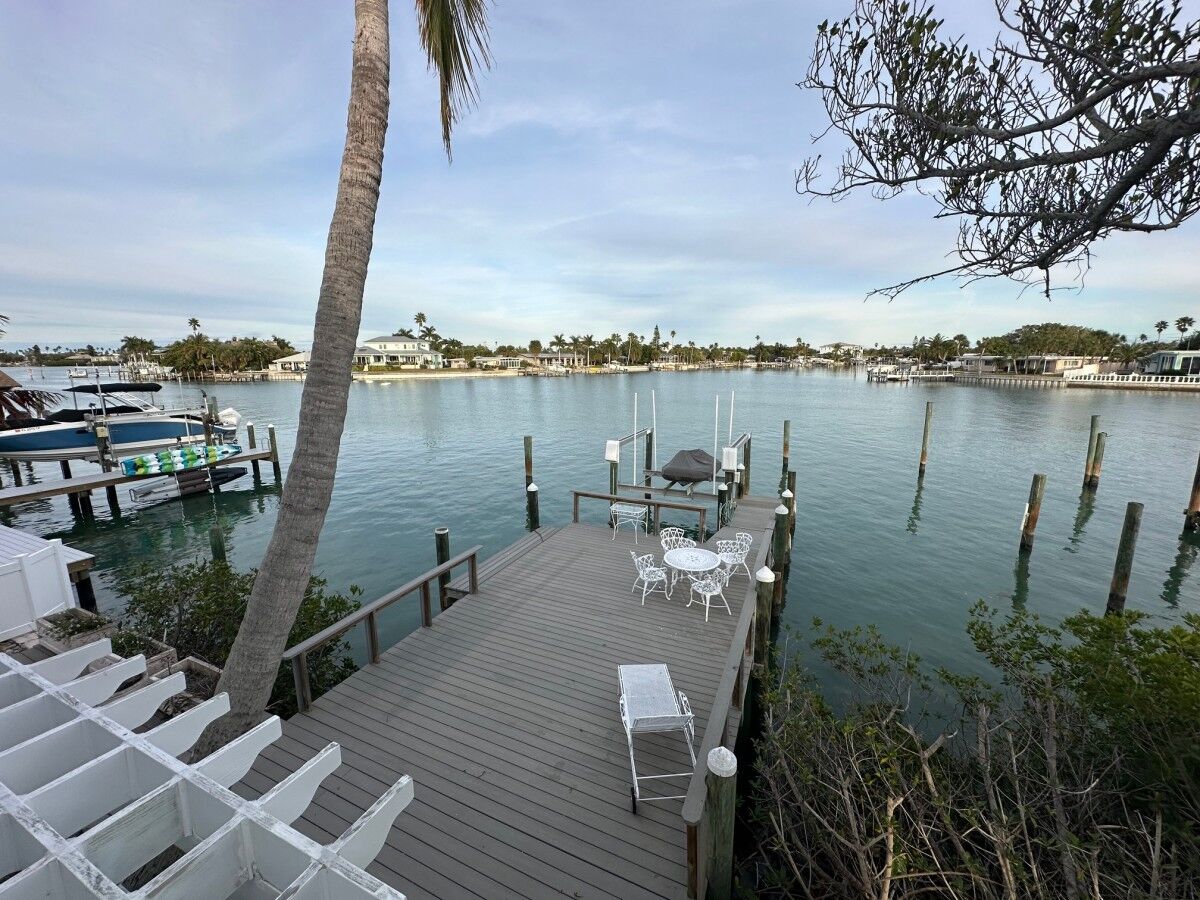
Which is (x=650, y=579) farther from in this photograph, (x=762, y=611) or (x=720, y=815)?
(x=720, y=815)

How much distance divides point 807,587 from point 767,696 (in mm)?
7793

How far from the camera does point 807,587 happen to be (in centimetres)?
1173

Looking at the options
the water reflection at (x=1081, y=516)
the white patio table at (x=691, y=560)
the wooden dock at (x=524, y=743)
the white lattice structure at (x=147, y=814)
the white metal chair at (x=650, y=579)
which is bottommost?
the water reflection at (x=1081, y=516)

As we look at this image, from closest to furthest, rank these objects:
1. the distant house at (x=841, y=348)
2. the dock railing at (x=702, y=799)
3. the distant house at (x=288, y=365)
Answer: the dock railing at (x=702, y=799)
the distant house at (x=288, y=365)
the distant house at (x=841, y=348)

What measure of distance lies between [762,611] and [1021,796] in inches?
154

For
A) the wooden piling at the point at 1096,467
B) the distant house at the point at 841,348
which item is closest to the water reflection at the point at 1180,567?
the wooden piling at the point at 1096,467

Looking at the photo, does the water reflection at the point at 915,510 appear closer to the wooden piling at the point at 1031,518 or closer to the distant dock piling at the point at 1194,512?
the wooden piling at the point at 1031,518

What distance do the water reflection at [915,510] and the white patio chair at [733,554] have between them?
926 centimetres

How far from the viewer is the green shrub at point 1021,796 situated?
312cm

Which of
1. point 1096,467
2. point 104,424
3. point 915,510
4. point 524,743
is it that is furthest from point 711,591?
point 104,424

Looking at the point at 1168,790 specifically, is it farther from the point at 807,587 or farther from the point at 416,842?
the point at 807,587

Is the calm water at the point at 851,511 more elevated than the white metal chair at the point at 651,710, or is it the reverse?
the white metal chair at the point at 651,710

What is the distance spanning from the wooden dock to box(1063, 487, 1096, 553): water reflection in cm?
1291

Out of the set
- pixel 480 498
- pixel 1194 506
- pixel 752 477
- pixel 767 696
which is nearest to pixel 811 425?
pixel 752 477
